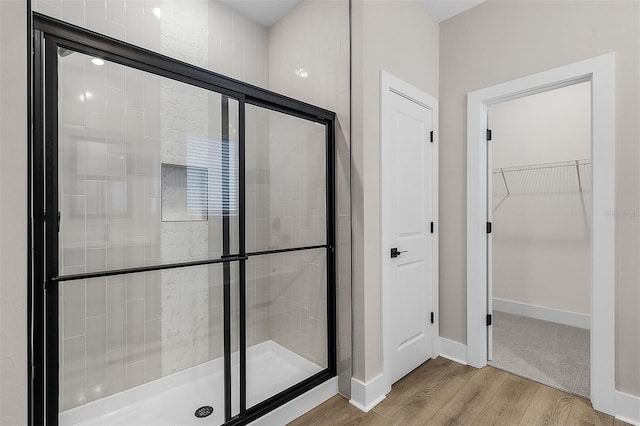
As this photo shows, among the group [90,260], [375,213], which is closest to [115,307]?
[90,260]

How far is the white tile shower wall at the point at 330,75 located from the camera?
80.3 inches

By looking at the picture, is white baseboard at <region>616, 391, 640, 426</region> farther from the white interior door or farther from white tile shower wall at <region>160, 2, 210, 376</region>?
white tile shower wall at <region>160, 2, 210, 376</region>

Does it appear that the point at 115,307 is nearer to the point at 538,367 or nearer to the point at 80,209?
the point at 80,209

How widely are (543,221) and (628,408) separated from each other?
2.07 metres

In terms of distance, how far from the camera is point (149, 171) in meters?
1.61

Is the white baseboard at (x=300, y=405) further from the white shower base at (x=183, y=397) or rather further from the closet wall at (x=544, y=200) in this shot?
the closet wall at (x=544, y=200)

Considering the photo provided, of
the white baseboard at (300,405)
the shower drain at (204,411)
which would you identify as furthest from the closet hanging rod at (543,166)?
the shower drain at (204,411)

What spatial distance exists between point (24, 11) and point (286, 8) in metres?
2.26

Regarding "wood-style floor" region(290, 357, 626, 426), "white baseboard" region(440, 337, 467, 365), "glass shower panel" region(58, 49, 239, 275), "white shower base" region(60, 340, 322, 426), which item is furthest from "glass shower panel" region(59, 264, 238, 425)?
"white baseboard" region(440, 337, 467, 365)

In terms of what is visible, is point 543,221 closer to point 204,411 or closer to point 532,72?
point 532,72

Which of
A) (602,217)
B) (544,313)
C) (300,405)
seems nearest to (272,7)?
(602,217)

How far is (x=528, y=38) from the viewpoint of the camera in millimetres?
2215

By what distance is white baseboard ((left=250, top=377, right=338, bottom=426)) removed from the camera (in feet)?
5.55

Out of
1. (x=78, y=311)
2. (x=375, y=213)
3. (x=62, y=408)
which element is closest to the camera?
(x=62, y=408)
